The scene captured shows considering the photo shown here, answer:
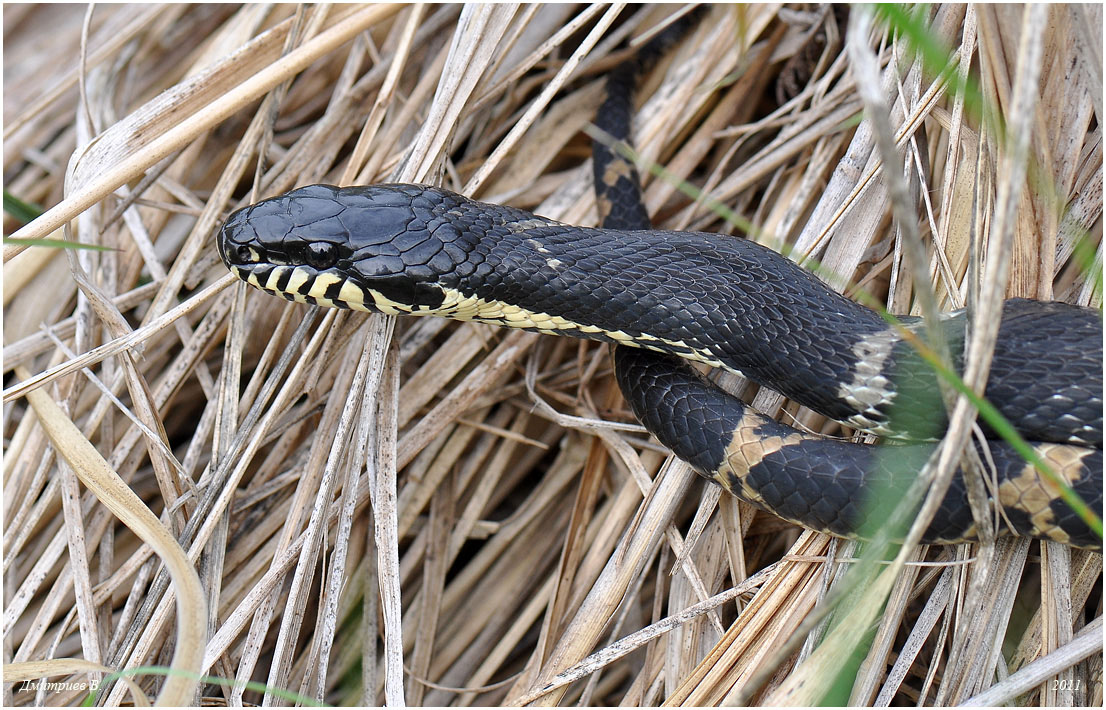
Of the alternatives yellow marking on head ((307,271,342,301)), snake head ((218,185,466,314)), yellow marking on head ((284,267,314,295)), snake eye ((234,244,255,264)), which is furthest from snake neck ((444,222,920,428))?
snake eye ((234,244,255,264))

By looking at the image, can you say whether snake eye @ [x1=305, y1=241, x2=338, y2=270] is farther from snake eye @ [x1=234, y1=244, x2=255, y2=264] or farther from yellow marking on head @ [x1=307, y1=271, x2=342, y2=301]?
snake eye @ [x1=234, y1=244, x2=255, y2=264]

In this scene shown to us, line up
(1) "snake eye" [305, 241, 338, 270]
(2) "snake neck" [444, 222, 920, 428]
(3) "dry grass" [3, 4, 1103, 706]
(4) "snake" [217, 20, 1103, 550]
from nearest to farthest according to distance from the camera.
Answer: (4) "snake" [217, 20, 1103, 550]
(3) "dry grass" [3, 4, 1103, 706]
(2) "snake neck" [444, 222, 920, 428]
(1) "snake eye" [305, 241, 338, 270]

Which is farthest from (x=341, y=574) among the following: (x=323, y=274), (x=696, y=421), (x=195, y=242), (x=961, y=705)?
(x=961, y=705)

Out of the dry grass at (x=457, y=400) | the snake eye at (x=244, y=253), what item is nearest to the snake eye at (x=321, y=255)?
the snake eye at (x=244, y=253)

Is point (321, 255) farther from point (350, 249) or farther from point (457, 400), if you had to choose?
point (457, 400)

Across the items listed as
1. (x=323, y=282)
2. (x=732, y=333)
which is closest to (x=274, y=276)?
(x=323, y=282)

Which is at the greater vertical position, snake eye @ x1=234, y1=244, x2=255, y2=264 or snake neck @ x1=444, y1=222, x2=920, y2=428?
snake neck @ x1=444, y1=222, x2=920, y2=428

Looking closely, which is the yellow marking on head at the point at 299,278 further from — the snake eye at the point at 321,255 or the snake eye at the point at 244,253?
the snake eye at the point at 244,253
